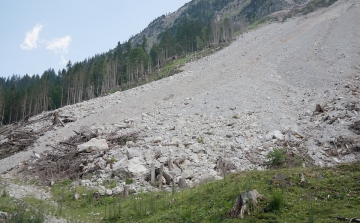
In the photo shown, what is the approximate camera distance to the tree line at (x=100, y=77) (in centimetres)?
7031

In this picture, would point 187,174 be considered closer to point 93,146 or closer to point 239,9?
point 93,146

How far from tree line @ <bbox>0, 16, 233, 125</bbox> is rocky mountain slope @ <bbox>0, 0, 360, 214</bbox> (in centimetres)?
3676

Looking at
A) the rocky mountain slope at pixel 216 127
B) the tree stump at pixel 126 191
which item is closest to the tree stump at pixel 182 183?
the rocky mountain slope at pixel 216 127

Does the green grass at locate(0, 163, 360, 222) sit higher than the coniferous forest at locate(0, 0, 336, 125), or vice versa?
the coniferous forest at locate(0, 0, 336, 125)

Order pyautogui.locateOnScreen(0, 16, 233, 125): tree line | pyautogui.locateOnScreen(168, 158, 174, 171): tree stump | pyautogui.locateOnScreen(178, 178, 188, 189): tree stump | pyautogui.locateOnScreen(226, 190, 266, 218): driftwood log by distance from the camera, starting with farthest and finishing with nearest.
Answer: pyautogui.locateOnScreen(0, 16, 233, 125): tree line, pyautogui.locateOnScreen(168, 158, 174, 171): tree stump, pyautogui.locateOnScreen(178, 178, 188, 189): tree stump, pyautogui.locateOnScreen(226, 190, 266, 218): driftwood log

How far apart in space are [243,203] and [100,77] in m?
76.8

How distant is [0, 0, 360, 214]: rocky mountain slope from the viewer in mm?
17922

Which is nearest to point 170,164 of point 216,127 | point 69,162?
point 216,127

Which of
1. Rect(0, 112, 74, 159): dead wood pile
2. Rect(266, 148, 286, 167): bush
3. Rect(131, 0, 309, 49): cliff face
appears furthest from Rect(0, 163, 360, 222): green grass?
Rect(131, 0, 309, 49): cliff face

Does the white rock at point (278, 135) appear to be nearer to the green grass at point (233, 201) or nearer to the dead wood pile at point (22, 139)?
the green grass at point (233, 201)

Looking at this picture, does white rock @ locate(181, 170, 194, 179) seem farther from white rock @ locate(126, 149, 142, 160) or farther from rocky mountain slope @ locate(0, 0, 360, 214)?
white rock @ locate(126, 149, 142, 160)

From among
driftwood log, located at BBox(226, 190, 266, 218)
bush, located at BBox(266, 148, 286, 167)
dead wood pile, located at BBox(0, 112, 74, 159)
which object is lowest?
driftwood log, located at BBox(226, 190, 266, 218)

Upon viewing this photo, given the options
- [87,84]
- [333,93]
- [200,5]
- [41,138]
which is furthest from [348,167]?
[200,5]

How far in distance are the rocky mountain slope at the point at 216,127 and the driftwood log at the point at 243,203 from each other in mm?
6887
